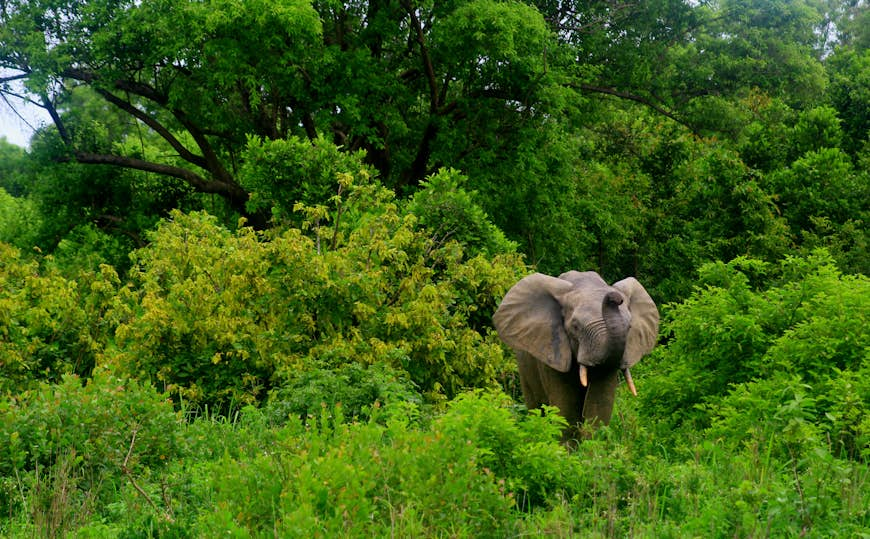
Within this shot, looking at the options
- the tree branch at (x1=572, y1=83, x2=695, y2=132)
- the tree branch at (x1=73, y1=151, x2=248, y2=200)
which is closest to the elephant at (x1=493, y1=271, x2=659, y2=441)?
the tree branch at (x1=73, y1=151, x2=248, y2=200)

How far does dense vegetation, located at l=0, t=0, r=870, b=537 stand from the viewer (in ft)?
18.5

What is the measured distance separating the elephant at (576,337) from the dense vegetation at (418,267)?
1.29 feet

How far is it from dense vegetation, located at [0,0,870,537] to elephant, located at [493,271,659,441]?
394 millimetres

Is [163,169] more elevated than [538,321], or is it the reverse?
[163,169]

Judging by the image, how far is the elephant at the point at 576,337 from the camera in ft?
26.9

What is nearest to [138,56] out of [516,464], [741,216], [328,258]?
[328,258]

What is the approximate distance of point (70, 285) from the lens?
37.0 ft

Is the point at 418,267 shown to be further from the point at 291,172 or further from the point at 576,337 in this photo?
the point at 291,172

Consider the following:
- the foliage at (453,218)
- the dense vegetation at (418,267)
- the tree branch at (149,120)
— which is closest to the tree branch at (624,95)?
the dense vegetation at (418,267)

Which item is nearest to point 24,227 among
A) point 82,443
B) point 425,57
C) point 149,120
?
point 149,120

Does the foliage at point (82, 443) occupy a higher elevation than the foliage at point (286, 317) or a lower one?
lower

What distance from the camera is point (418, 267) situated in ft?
37.5

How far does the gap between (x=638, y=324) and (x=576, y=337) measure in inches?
35.9

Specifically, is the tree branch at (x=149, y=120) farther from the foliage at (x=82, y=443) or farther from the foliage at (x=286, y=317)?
the foliage at (x=82, y=443)
